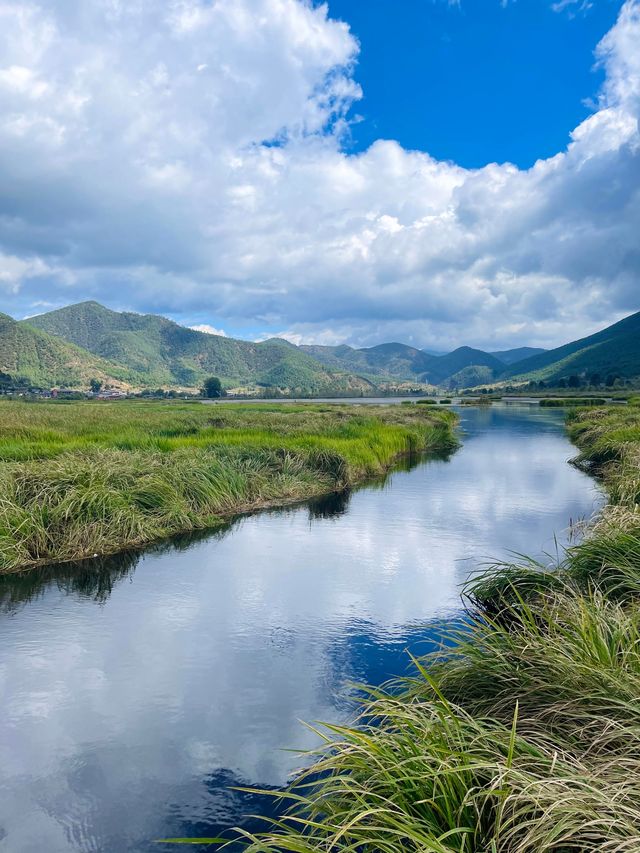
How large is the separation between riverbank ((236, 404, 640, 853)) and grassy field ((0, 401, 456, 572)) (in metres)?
8.44

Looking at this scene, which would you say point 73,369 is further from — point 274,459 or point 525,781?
point 525,781

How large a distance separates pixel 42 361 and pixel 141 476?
155601mm

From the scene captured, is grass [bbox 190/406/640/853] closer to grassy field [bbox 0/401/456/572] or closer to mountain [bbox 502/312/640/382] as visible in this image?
grassy field [bbox 0/401/456/572]

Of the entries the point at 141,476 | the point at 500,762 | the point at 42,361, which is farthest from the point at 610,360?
the point at 500,762

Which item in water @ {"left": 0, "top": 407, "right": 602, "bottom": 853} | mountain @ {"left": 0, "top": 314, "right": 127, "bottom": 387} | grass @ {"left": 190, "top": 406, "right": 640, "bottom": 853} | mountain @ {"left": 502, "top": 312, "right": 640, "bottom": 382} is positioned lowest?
water @ {"left": 0, "top": 407, "right": 602, "bottom": 853}

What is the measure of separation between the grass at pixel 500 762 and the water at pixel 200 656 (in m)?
0.97

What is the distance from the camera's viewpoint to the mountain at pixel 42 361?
140 meters

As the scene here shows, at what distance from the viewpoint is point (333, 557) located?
12.6 metres

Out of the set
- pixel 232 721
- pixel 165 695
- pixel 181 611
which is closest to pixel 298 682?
pixel 232 721

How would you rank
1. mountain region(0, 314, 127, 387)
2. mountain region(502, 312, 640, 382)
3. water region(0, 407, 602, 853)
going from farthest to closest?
1. mountain region(502, 312, 640, 382)
2. mountain region(0, 314, 127, 387)
3. water region(0, 407, 602, 853)

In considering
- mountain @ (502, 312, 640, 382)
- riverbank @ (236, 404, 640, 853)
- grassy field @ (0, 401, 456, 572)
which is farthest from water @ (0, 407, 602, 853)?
mountain @ (502, 312, 640, 382)

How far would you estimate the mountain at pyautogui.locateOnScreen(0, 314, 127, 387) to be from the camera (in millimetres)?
140125

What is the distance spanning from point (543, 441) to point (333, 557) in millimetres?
28673

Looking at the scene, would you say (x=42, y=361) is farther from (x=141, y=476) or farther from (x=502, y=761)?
(x=502, y=761)
